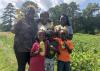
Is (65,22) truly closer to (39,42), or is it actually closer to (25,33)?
(39,42)

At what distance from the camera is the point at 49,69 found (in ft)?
25.0

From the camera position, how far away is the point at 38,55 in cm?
744

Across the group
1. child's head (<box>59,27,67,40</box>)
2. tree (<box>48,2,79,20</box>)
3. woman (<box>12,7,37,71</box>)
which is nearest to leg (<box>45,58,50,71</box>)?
woman (<box>12,7,37,71</box>)

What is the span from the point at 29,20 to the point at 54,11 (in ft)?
245

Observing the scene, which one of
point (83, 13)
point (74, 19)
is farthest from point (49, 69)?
point (83, 13)

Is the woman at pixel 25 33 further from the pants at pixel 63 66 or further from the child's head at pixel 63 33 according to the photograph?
the pants at pixel 63 66

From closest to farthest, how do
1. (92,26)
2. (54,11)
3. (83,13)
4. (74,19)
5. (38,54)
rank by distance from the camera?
(38,54) < (92,26) < (74,19) < (83,13) < (54,11)

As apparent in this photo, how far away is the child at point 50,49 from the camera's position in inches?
295

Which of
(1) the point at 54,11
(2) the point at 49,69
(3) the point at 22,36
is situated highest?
(1) the point at 54,11

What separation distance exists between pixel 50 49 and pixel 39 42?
266 mm

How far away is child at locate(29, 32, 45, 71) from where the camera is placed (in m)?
7.39

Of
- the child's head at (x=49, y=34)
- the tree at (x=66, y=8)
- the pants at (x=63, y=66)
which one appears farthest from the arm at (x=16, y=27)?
the tree at (x=66, y=8)

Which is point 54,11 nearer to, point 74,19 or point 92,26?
point 74,19

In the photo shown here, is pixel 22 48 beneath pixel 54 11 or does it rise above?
beneath
